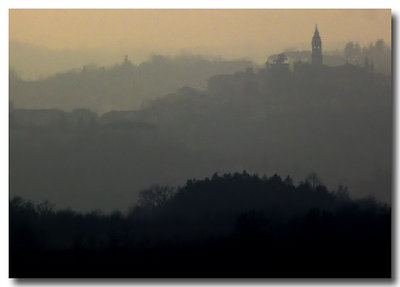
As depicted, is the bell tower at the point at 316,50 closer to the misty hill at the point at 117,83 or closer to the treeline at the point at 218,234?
the misty hill at the point at 117,83

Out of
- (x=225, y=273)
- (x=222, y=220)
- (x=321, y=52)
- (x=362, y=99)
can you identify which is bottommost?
(x=225, y=273)

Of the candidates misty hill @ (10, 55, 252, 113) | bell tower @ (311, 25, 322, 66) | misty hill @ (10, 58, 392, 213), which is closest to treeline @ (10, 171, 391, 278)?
misty hill @ (10, 58, 392, 213)

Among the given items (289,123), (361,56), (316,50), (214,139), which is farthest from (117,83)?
(361,56)

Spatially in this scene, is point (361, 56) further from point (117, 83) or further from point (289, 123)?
point (117, 83)

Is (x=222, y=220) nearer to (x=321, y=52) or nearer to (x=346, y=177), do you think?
(x=346, y=177)

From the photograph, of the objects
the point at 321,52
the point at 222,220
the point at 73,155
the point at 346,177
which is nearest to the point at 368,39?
the point at 321,52

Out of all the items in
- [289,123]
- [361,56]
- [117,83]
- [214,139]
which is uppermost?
[361,56]
